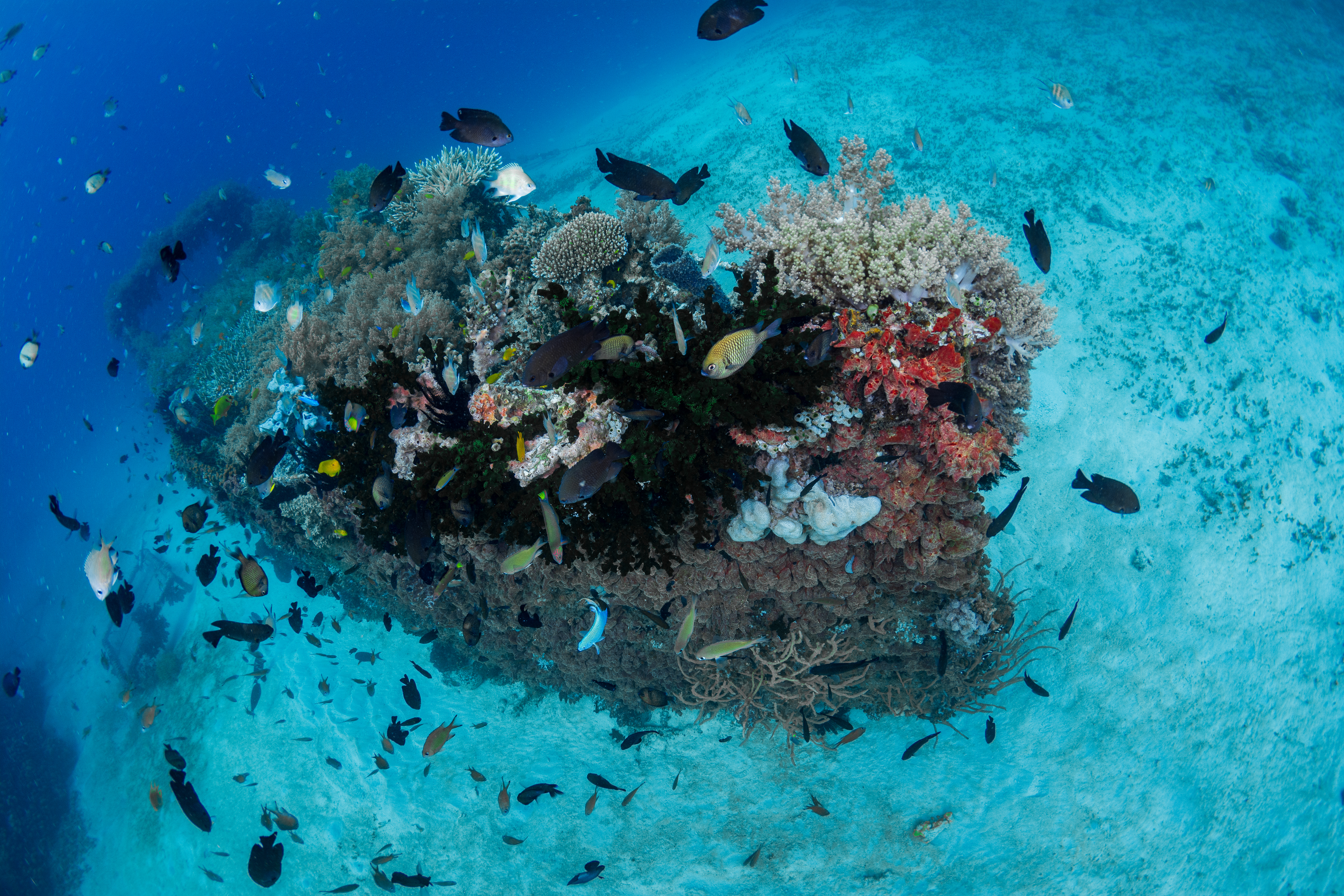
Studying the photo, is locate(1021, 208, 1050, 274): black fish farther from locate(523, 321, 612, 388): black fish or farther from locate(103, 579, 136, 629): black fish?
locate(103, 579, 136, 629): black fish

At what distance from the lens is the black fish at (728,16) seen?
3.85 meters

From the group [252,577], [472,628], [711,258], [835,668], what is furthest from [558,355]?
[835,668]

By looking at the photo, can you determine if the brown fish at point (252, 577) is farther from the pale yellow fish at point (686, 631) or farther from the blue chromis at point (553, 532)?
the pale yellow fish at point (686, 631)

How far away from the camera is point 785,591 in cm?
465

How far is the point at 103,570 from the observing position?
437 cm

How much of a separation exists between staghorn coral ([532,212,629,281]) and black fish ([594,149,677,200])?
2.45 ft

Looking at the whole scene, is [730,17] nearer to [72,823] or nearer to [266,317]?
[266,317]

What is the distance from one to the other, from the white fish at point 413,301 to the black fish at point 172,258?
171 centimetres

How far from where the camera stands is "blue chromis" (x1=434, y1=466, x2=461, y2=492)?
339 centimetres

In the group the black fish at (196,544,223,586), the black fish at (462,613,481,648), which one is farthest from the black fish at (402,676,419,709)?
the black fish at (196,544,223,586)

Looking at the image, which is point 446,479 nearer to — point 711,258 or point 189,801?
point 711,258

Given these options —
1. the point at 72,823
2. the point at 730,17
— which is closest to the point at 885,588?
the point at 730,17

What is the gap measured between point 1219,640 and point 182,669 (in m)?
20.6

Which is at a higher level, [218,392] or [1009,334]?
[1009,334]
